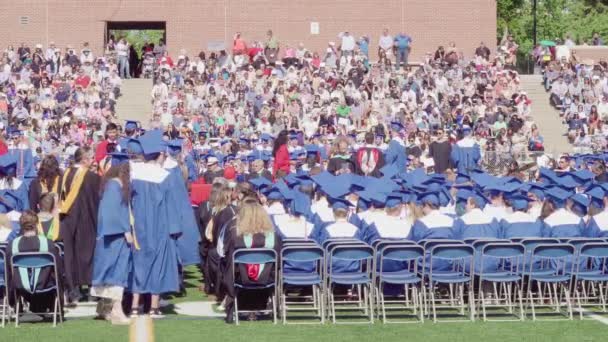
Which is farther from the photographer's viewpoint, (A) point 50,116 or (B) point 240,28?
(B) point 240,28

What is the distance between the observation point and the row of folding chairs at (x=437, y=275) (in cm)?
1295

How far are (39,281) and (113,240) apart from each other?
2.62 feet

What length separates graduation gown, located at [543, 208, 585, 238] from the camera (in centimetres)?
1466

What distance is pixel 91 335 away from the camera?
1239cm

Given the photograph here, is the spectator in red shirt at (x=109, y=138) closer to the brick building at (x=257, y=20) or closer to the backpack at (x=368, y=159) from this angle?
the backpack at (x=368, y=159)

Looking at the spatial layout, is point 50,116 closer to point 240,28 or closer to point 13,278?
point 240,28

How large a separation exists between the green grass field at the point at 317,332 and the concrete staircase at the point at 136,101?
2387 centimetres

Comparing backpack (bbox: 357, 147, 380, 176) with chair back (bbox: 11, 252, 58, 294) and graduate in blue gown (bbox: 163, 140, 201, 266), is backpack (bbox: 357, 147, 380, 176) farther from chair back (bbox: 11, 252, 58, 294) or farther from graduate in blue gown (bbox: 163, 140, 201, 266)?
chair back (bbox: 11, 252, 58, 294)

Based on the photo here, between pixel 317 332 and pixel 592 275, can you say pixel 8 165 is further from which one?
pixel 592 275

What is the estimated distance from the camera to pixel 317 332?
12562 millimetres

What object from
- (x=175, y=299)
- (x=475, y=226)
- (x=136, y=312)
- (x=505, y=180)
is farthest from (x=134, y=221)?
(x=505, y=180)

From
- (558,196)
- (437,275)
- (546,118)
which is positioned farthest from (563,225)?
(546,118)

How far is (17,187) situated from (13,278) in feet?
12.1

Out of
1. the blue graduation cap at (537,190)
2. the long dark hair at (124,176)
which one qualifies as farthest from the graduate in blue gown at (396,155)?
the long dark hair at (124,176)
